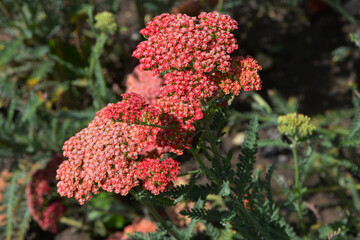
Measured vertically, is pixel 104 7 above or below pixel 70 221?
above

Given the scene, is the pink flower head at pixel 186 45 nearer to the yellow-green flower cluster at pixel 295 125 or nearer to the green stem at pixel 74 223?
the yellow-green flower cluster at pixel 295 125

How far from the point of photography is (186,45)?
1337 millimetres

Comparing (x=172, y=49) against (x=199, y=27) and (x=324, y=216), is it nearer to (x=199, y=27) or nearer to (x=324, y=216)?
(x=199, y=27)

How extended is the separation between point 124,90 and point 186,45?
83.3 inches

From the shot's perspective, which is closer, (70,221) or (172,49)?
(172,49)

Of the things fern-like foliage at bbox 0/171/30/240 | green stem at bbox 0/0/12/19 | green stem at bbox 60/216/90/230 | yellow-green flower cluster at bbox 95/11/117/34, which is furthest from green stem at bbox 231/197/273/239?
green stem at bbox 0/0/12/19

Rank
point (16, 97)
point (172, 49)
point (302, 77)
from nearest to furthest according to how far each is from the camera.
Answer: point (172, 49) → point (16, 97) → point (302, 77)

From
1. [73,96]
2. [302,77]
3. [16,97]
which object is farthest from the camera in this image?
[302,77]

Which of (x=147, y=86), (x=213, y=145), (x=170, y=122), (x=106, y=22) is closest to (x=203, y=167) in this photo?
(x=213, y=145)

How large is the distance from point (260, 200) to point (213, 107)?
723 mm

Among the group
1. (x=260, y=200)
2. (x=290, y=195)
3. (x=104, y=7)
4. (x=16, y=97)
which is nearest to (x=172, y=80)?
(x=260, y=200)

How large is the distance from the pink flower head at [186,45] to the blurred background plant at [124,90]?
0.93 meters

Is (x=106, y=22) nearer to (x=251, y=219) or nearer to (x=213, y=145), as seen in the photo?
(x=213, y=145)

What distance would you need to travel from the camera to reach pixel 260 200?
1.89 m
